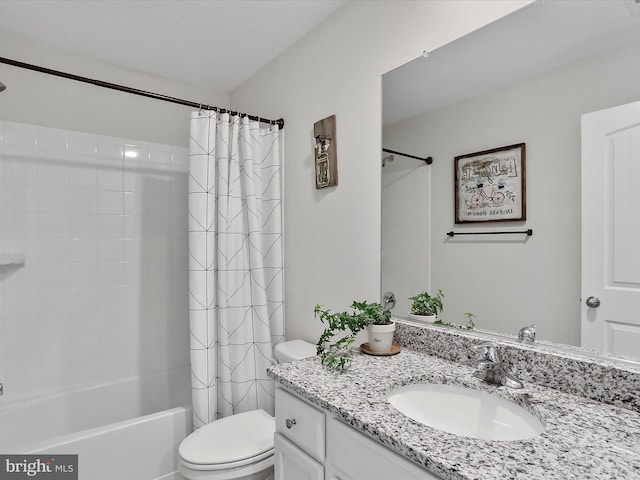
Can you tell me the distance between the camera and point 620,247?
959 mm

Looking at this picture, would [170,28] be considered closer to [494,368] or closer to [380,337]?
[380,337]

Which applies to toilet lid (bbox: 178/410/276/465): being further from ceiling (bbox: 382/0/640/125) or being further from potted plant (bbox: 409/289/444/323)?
ceiling (bbox: 382/0/640/125)

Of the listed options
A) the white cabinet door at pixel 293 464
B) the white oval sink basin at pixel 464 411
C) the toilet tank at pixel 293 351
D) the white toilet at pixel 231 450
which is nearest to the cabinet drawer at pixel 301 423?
the white cabinet door at pixel 293 464

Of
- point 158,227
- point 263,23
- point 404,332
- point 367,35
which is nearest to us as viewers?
point 404,332

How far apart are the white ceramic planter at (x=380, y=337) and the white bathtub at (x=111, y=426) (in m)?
1.17

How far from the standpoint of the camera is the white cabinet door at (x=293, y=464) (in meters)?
1.03

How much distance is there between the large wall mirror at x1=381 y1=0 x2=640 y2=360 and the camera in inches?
40.1

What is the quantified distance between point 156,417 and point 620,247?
201cm

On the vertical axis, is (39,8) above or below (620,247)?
above

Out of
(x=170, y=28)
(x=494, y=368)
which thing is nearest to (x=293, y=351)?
(x=494, y=368)

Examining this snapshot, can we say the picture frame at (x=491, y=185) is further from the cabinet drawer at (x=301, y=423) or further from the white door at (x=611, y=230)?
the cabinet drawer at (x=301, y=423)

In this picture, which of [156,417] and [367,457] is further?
[156,417]

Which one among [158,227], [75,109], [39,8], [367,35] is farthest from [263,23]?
[158,227]

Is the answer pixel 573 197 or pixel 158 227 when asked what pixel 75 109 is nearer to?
pixel 158 227
